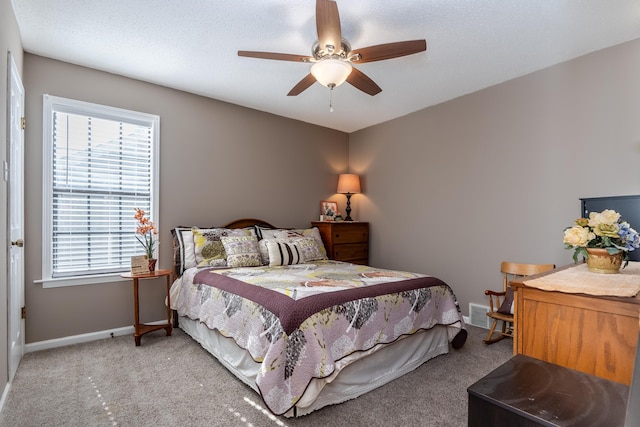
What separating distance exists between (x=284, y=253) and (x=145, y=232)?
1351 millimetres

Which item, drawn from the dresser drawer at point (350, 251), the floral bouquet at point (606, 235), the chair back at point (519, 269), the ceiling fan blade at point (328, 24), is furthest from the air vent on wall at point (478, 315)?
the ceiling fan blade at point (328, 24)

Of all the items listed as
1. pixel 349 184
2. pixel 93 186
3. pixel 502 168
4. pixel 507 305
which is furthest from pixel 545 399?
pixel 349 184

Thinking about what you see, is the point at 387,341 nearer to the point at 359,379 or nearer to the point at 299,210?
the point at 359,379

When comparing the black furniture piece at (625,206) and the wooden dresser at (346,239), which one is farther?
the wooden dresser at (346,239)

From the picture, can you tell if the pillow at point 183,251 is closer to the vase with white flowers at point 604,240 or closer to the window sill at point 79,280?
the window sill at point 79,280

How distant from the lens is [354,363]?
2.15 m

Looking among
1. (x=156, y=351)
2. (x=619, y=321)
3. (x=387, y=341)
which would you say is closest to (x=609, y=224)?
(x=619, y=321)

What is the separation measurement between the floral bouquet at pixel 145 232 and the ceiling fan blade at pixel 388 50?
2357mm

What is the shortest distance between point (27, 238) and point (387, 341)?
306 centimetres

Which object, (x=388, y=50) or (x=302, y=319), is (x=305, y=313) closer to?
(x=302, y=319)

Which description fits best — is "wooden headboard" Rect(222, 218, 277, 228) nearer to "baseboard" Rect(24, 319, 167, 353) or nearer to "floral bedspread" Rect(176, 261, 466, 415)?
"floral bedspread" Rect(176, 261, 466, 415)

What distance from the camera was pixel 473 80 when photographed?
3.29 meters

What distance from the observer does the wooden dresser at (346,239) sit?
14.2ft

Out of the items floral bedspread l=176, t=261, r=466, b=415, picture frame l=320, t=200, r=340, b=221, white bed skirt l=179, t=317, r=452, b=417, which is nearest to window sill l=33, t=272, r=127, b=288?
floral bedspread l=176, t=261, r=466, b=415
